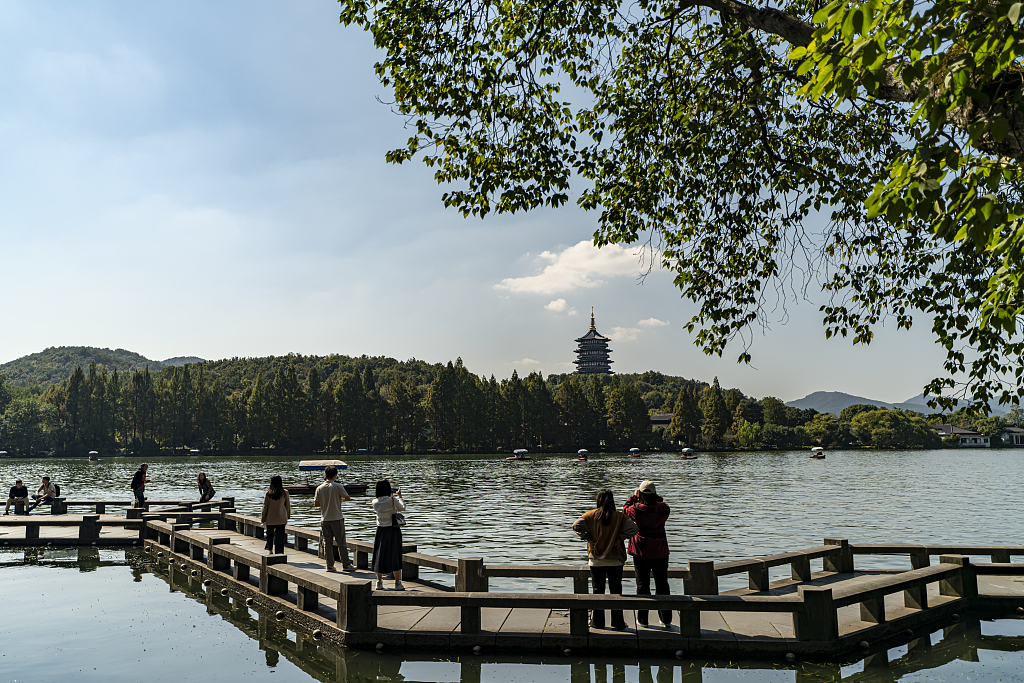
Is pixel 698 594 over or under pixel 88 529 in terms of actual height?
over

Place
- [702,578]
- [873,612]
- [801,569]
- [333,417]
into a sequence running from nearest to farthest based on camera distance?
[873,612], [702,578], [801,569], [333,417]

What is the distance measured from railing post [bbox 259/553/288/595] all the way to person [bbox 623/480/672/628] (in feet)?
20.3

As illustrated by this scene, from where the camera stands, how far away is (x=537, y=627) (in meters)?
9.23

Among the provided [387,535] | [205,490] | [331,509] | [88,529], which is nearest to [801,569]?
[387,535]

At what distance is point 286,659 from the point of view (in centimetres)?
895

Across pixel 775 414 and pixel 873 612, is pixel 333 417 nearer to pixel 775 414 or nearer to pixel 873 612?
pixel 775 414

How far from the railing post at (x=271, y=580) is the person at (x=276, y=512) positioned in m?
1.63

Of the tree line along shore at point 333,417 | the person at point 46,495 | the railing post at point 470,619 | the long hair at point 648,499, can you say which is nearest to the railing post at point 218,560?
the railing post at point 470,619

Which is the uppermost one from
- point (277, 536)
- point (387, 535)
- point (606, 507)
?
point (606, 507)

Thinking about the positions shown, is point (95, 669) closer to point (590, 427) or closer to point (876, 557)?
point (876, 557)

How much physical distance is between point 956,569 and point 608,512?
248 inches

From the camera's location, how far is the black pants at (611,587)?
9055 mm

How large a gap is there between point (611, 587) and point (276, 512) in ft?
24.4

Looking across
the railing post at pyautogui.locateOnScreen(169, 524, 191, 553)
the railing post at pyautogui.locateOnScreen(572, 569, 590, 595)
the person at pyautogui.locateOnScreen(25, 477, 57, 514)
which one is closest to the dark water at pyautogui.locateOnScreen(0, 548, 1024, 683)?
the railing post at pyautogui.locateOnScreen(572, 569, 590, 595)
